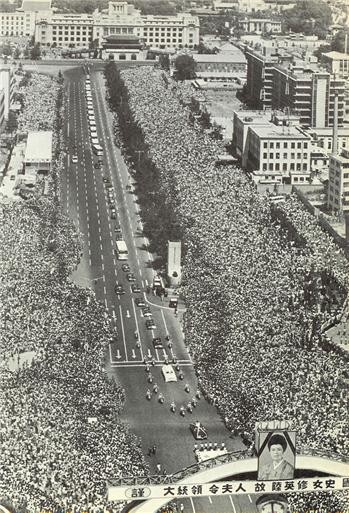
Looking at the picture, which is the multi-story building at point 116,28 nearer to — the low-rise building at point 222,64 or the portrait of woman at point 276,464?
the low-rise building at point 222,64

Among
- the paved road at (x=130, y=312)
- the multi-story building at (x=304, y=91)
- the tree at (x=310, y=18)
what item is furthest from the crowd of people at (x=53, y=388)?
the tree at (x=310, y=18)

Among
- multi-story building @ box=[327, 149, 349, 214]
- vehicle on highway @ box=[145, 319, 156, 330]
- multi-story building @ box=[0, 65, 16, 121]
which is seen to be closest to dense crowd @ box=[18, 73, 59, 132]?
multi-story building @ box=[0, 65, 16, 121]

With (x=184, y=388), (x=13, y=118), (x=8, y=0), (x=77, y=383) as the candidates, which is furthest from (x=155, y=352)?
(x=8, y=0)

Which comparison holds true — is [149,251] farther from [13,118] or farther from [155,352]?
[13,118]

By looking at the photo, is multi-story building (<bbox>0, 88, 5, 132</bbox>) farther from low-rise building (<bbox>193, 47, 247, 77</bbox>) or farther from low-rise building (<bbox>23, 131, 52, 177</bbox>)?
low-rise building (<bbox>193, 47, 247, 77</bbox>)

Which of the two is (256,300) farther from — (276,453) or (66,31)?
(66,31)

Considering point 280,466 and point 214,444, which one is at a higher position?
point 280,466
